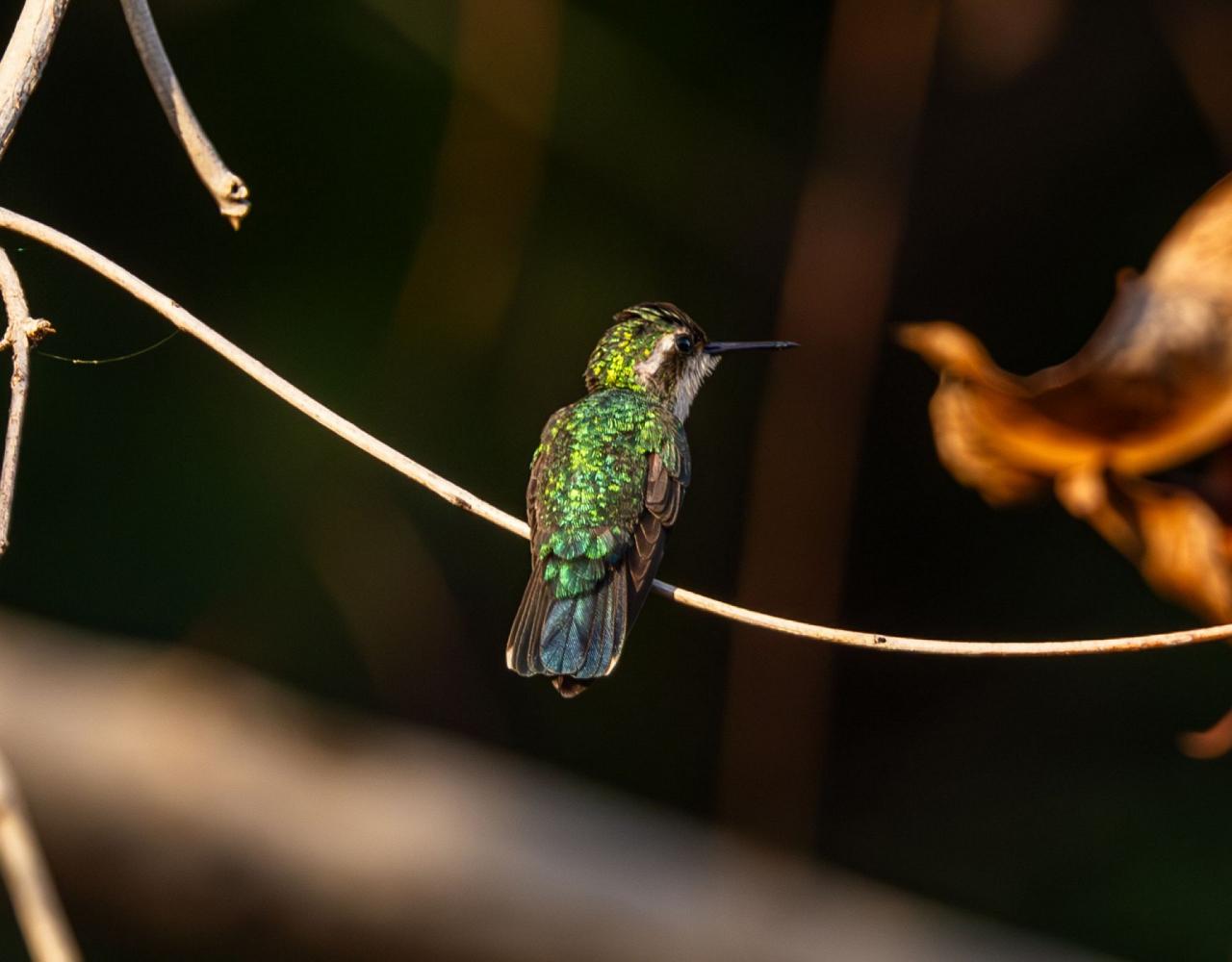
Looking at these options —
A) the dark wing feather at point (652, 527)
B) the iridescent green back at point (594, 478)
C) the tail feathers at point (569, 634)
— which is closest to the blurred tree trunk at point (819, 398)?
the iridescent green back at point (594, 478)

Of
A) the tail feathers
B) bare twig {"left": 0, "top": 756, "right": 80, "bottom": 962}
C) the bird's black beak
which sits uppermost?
the bird's black beak

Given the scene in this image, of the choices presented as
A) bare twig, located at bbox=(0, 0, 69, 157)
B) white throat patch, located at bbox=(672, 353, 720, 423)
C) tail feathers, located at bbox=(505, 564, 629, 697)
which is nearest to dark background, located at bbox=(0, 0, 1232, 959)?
white throat patch, located at bbox=(672, 353, 720, 423)

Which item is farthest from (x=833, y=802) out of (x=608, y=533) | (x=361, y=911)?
(x=608, y=533)

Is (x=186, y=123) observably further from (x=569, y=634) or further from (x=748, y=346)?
(x=748, y=346)

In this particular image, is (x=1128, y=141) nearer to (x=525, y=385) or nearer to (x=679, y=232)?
(x=679, y=232)

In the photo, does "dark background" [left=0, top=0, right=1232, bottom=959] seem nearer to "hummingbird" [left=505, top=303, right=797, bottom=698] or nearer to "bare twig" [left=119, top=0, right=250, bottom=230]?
"hummingbird" [left=505, top=303, right=797, bottom=698]

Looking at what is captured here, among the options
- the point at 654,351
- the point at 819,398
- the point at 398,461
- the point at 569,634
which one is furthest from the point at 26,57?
the point at 819,398
